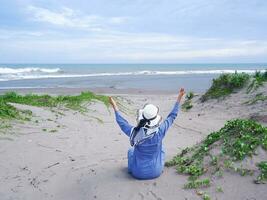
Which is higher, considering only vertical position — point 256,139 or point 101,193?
point 256,139

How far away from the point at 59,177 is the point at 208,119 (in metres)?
6.43

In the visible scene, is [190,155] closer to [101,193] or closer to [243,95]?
[101,193]

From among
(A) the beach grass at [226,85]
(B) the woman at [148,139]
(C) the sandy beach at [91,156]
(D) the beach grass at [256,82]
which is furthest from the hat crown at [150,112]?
(A) the beach grass at [226,85]

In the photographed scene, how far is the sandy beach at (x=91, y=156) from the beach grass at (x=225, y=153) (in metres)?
0.14

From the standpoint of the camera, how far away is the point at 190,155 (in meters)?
6.24

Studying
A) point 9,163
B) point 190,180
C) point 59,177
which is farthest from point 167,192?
point 9,163

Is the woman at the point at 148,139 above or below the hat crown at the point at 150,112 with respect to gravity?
below

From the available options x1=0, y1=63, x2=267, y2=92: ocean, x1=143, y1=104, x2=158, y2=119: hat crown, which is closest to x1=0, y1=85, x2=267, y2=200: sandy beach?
x1=143, y1=104, x2=158, y2=119: hat crown

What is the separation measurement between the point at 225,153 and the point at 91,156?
9.36 ft

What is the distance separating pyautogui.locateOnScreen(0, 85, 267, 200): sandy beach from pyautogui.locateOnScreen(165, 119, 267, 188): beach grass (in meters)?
0.14

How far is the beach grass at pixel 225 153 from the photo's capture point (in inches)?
213

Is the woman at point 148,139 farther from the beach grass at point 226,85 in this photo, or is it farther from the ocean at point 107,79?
the ocean at point 107,79

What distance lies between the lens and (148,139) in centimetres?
551

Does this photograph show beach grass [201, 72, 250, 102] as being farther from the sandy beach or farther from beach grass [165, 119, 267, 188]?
beach grass [165, 119, 267, 188]
